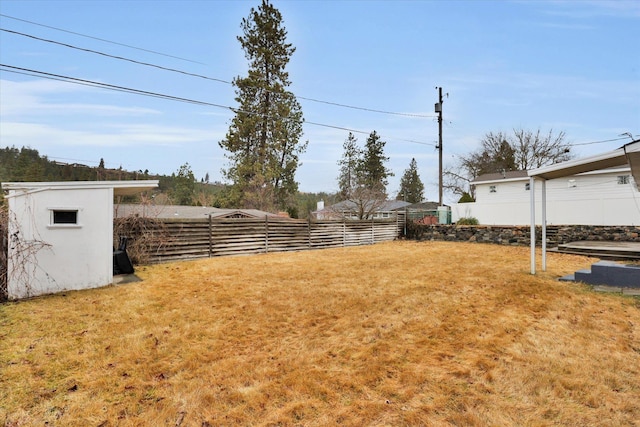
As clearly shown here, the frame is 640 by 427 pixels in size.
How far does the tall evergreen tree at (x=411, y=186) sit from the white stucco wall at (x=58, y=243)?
50.7 metres

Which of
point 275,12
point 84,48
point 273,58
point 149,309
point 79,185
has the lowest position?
point 149,309

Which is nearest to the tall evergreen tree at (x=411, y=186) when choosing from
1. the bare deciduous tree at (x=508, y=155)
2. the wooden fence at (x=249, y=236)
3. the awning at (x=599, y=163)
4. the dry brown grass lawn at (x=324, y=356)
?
the bare deciduous tree at (x=508, y=155)

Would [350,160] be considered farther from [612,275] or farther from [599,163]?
[612,275]

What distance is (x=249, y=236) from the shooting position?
11.6 meters

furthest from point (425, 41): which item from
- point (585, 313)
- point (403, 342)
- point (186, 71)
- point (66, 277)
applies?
point (66, 277)

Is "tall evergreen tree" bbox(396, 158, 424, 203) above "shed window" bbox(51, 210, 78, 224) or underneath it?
above

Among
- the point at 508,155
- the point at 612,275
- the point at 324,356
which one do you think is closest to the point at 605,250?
the point at 612,275

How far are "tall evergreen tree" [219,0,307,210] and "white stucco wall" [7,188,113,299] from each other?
1578cm

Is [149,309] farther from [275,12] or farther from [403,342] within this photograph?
[275,12]

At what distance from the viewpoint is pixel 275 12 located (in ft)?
73.5

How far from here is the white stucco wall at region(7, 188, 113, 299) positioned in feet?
17.9

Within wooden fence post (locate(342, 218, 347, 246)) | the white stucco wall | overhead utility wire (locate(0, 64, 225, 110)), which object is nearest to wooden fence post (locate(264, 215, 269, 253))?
wooden fence post (locate(342, 218, 347, 246))

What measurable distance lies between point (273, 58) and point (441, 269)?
19.9 meters

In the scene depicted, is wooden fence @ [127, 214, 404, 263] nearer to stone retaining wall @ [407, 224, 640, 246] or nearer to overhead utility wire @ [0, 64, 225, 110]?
stone retaining wall @ [407, 224, 640, 246]
